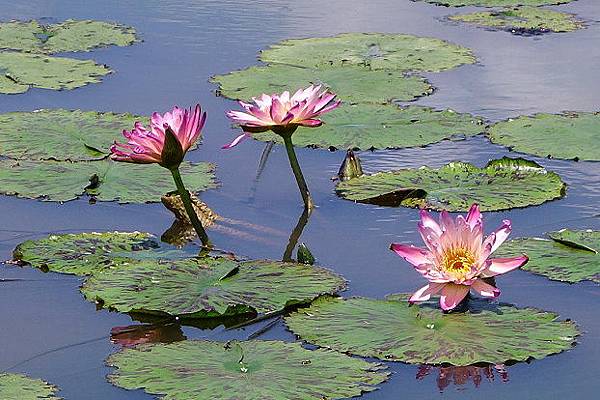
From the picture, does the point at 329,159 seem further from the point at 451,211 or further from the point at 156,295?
the point at 156,295

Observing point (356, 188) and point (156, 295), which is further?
point (356, 188)

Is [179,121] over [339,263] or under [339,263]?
over

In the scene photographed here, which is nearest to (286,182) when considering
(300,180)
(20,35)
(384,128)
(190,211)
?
(300,180)

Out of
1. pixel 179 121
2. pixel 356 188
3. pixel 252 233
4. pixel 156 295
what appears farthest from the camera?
pixel 356 188

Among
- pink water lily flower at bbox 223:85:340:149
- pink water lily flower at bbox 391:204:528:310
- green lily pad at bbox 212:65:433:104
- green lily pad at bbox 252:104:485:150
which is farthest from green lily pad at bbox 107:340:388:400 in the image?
green lily pad at bbox 212:65:433:104

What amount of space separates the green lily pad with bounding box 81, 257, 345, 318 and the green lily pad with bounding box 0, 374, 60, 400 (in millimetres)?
365

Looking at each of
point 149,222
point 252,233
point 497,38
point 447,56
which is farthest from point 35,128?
point 497,38

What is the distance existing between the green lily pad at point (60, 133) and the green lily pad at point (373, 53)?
1059 millimetres

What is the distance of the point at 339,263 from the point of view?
9.96 ft

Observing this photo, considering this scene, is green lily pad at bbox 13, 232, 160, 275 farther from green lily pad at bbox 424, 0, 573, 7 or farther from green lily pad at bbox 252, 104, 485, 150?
green lily pad at bbox 424, 0, 573, 7

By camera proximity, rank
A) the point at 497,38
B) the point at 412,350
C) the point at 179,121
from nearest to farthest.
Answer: the point at 412,350 < the point at 179,121 < the point at 497,38

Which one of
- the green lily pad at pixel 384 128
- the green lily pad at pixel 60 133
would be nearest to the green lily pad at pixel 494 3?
the green lily pad at pixel 384 128

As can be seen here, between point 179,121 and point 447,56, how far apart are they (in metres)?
2.29

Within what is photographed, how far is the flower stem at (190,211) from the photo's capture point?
305cm
